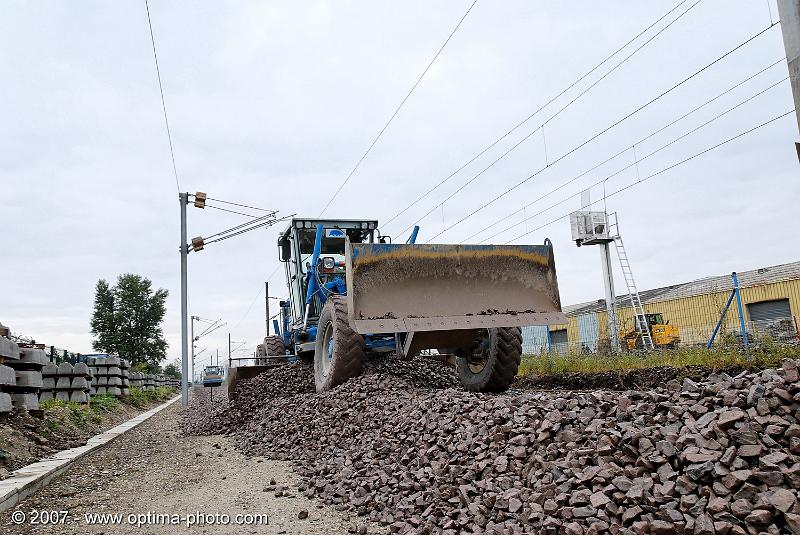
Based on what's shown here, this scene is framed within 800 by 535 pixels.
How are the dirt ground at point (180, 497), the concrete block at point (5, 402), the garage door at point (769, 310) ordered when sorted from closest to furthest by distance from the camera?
the dirt ground at point (180, 497)
the concrete block at point (5, 402)
the garage door at point (769, 310)

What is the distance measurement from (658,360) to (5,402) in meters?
9.99

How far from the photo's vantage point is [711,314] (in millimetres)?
20266

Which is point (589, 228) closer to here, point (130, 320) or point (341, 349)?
point (341, 349)

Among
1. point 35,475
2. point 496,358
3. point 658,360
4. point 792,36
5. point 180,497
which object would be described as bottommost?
point 180,497

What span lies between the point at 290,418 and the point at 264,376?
2.92 metres

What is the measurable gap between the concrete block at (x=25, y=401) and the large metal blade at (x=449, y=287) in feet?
17.5

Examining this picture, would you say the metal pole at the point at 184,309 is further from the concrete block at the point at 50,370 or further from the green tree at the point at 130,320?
the green tree at the point at 130,320

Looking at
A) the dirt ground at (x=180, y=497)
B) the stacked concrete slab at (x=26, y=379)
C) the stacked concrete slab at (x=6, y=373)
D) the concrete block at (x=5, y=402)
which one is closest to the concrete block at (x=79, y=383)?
the stacked concrete slab at (x=26, y=379)

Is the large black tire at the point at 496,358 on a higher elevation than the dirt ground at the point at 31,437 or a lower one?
higher

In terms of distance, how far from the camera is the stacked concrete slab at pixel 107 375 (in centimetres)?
1700

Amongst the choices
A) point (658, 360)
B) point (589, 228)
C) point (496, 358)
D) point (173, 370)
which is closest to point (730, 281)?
point (589, 228)

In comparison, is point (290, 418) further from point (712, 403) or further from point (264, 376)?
point (712, 403)

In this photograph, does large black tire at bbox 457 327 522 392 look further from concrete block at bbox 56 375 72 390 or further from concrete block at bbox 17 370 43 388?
concrete block at bbox 56 375 72 390

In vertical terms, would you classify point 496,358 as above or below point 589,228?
below
